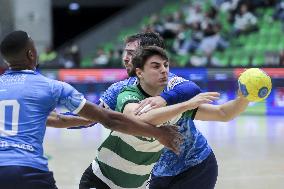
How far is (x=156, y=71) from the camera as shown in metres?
3.71

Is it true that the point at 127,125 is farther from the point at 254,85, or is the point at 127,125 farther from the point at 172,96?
the point at 254,85

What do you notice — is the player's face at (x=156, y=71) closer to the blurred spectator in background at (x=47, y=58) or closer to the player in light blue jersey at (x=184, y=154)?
the player in light blue jersey at (x=184, y=154)

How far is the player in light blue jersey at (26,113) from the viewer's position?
3152 mm

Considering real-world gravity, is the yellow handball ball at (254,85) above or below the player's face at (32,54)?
below

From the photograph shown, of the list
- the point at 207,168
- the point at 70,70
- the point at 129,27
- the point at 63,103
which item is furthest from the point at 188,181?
the point at 129,27

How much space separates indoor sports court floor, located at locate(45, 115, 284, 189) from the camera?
771 cm

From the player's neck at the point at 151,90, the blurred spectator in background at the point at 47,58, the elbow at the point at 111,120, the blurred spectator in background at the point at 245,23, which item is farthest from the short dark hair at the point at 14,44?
the blurred spectator in background at the point at 47,58

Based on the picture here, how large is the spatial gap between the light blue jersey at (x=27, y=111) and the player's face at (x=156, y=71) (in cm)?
63

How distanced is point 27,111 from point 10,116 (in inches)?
3.6

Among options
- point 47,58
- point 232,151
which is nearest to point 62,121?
point 232,151

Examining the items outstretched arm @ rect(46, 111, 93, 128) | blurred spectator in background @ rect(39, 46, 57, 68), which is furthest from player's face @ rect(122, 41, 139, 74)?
blurred spectator in background @ rect(39, 46, 57, 68)

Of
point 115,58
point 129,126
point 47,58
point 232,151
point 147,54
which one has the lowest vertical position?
point 232,151

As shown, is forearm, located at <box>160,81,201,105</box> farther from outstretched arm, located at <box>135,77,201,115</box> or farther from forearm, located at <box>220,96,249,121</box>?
forearm, located at <box>220,96,249,121</box>

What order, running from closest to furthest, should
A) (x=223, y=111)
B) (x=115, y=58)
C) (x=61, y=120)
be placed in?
1. (x=223, y=111)
2. (x=61, y=120)
3. (x=115, y=58)
